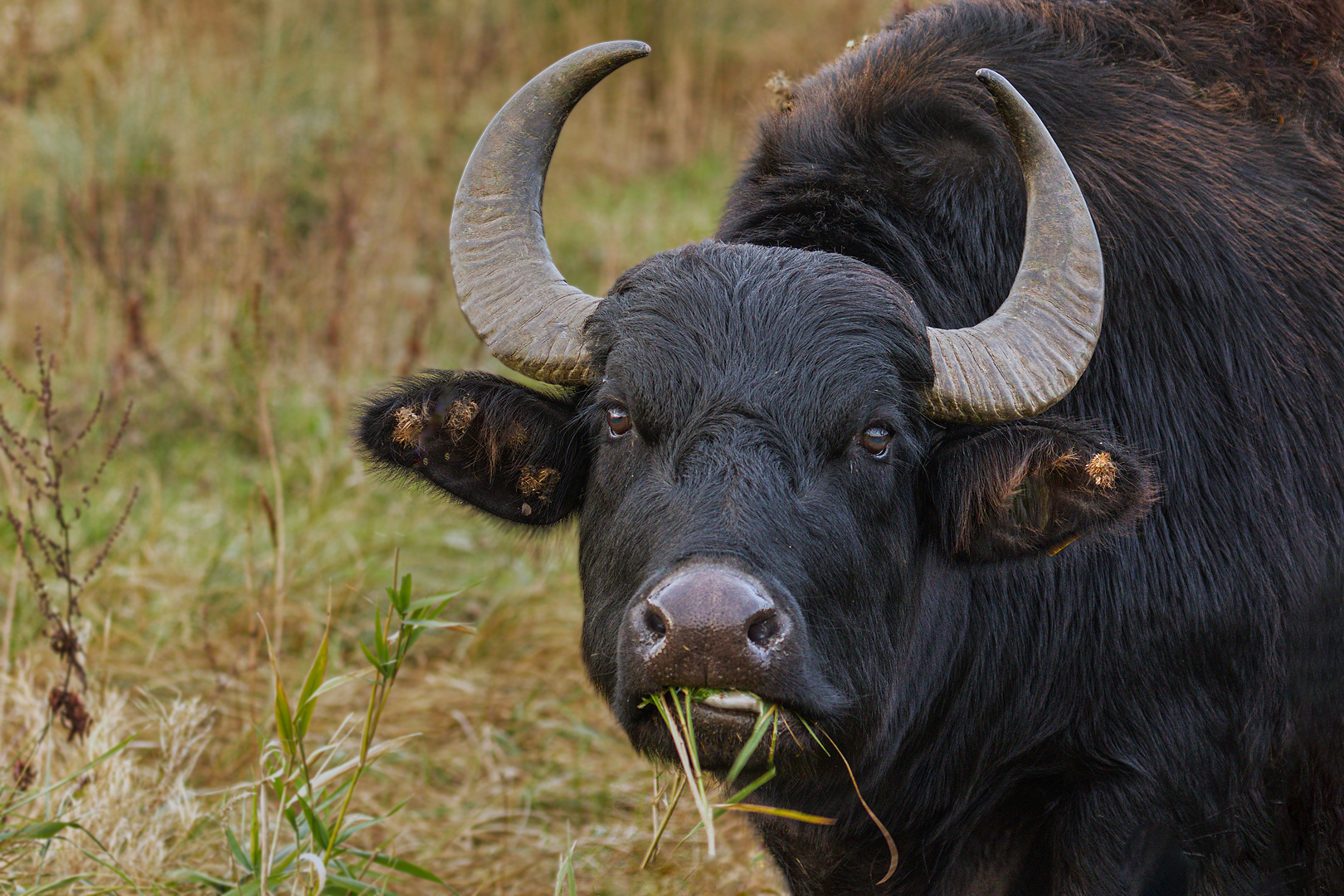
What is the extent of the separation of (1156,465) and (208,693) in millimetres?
3473

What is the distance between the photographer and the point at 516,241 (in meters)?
3.39

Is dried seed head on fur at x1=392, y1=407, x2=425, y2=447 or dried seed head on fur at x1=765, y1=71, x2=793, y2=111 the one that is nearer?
dried seed head on fur at x1=392, y1=407, x2=425, y2=447

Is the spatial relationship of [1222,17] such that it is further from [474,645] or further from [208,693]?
[208,693]

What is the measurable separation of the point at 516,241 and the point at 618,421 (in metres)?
0.61

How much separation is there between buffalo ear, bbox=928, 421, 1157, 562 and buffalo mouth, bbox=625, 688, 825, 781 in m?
0.71

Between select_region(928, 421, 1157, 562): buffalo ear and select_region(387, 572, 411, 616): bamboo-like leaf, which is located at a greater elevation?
select_region(928, 421, 1157, 562): buffalo ear

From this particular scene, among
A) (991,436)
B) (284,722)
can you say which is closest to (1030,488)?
(991,436)

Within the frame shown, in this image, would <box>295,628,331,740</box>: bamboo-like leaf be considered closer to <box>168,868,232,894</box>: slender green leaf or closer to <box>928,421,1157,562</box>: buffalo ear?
<box>168,868,232,894</box>: slender green leaf

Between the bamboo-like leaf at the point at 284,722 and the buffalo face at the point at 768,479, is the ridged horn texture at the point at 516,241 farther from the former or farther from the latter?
the bamboo-like leaf at the point at 284,722

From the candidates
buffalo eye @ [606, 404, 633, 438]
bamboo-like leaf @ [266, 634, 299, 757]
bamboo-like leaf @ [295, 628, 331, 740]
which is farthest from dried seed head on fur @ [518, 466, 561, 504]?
bamboo-like leaf @ [266, 634, 299, 757]

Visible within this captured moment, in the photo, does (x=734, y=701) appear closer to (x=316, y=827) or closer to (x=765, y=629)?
(x=765, y=629)

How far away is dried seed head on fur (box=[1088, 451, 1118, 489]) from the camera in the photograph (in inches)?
114

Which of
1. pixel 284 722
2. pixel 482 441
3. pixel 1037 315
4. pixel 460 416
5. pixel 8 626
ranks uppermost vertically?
pixel 1037 315

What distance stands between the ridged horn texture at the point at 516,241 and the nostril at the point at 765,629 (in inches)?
41.3
